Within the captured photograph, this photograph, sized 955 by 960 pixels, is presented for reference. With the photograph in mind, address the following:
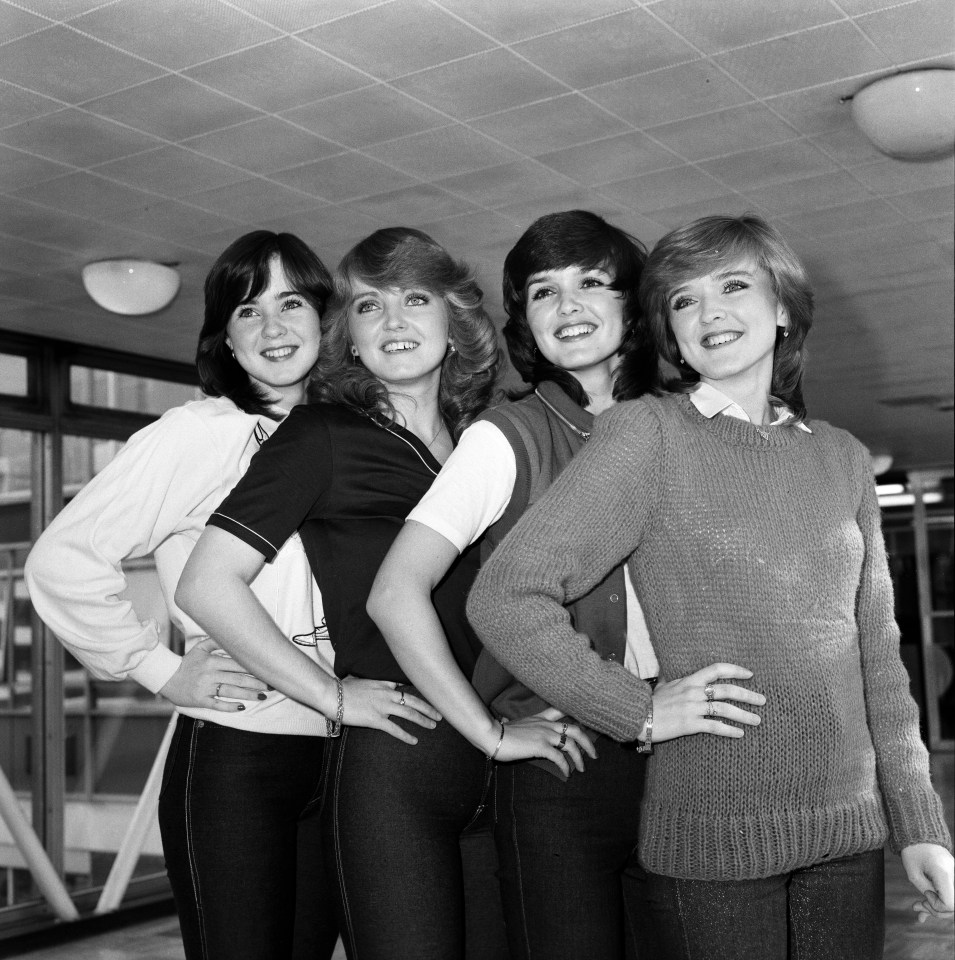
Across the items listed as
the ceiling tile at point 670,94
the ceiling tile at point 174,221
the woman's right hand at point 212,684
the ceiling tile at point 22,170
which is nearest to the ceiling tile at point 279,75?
the ceiling tile at point 670,94

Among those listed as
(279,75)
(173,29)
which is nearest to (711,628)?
(173,29)

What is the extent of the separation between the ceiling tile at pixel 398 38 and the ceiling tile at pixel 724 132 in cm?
84

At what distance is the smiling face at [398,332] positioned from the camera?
1859mm

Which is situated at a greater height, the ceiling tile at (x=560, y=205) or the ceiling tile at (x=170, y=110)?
the ceiling tile at (x=170, y=110)

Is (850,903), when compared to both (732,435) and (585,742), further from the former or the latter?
(732,435)

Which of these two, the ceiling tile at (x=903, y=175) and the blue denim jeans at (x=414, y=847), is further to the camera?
the ceiling tile at (x=903, y=175)

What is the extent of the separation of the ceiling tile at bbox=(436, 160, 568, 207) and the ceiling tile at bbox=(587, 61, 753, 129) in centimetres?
48

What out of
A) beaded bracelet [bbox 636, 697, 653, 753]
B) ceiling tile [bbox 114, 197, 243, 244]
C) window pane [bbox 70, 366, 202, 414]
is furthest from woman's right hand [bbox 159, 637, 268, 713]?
window pane [bbox 70, 366, 202, 414]

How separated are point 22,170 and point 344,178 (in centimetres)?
99

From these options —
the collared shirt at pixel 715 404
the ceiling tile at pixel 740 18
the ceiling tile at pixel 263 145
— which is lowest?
the collared shirt at pixel 715 404

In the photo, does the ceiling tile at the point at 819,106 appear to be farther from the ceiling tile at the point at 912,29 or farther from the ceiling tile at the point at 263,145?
the ceiling tile at the point at 263,145

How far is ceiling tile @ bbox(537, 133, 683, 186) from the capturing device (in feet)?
12.6

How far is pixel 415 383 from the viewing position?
1907 mm

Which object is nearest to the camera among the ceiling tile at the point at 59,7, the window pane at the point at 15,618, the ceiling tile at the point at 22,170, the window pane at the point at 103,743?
the ceiling tile at the point at 59,7
